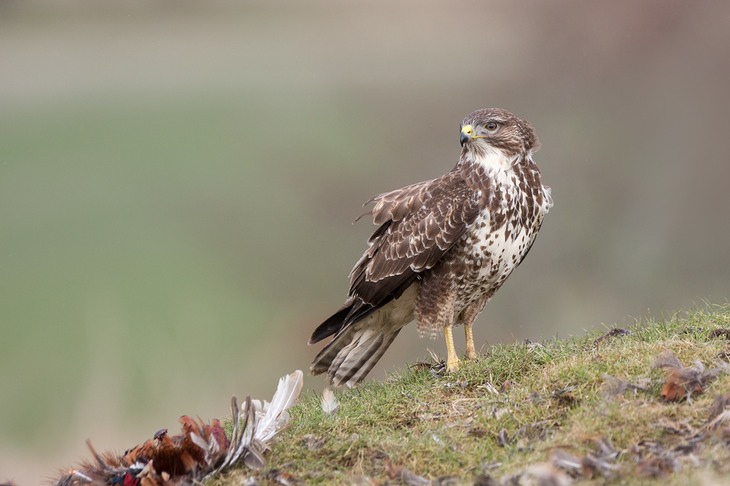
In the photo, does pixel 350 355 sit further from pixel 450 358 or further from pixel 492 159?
pixel 492 159

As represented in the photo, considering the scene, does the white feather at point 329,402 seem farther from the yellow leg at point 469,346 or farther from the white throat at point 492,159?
the white throat at point 492,159

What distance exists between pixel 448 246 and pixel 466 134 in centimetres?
81

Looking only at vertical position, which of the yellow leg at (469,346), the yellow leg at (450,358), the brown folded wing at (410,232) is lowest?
the yellow leg at (469,346)

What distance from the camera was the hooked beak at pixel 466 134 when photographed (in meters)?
6.97

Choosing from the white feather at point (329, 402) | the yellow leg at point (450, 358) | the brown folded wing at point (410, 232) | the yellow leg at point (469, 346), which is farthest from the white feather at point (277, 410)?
the yellow leg at point (469, 346)

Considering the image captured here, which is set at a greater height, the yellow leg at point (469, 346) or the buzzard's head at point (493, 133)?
the buzzard's head at point (493, 133)

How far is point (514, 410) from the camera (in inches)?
213

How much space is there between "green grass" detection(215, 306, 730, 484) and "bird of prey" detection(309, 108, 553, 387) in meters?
0.58

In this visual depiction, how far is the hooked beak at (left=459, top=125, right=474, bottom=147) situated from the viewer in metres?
6.97

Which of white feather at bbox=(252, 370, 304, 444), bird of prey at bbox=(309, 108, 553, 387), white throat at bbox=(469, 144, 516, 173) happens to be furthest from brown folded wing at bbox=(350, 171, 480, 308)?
white feather at bbox=(252, 370, 304, 444)

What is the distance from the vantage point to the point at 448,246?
6.80 metres

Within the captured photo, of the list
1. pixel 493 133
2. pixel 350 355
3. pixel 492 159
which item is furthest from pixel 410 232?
pixel 350 355

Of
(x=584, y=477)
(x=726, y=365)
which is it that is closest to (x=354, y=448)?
(x=584, y=477)

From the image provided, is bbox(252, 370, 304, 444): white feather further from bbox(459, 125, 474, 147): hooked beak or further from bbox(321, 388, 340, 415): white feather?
Result: bbox(459, 125, 474, 147): hooked beak
